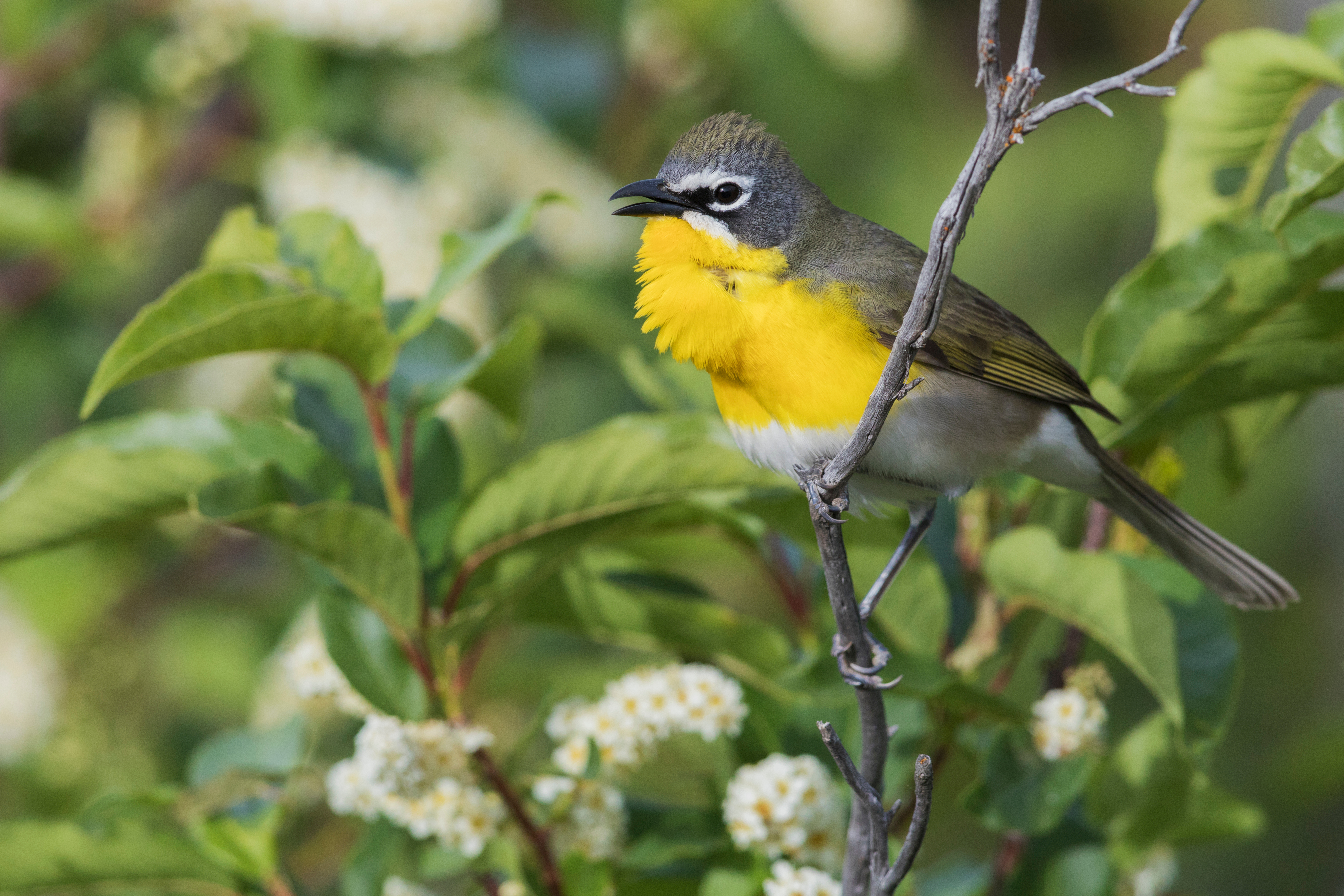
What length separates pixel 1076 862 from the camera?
1.85 metres

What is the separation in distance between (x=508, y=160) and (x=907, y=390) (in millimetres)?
2477

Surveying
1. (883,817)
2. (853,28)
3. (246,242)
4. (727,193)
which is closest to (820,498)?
(883,817)

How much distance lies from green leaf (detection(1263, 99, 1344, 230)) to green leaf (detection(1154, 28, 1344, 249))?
0.59 ft

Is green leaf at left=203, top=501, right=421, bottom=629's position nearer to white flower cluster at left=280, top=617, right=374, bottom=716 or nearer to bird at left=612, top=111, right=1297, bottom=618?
white flower cluster at left=280, top=617, right=374, bottom=716

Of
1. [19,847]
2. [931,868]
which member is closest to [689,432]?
[931,868]

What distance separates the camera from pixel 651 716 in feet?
5.78

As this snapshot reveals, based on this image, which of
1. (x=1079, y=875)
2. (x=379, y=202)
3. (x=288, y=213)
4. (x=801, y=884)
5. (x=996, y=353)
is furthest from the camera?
(x=379, y=202)

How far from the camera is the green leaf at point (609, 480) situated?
1.71 meters

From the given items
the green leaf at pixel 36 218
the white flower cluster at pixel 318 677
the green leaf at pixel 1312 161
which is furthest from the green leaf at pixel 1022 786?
the green leaf at pixel 36 218

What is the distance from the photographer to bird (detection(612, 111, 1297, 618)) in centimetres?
179

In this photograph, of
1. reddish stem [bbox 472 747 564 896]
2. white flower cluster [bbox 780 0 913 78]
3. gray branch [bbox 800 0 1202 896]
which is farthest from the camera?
white flower cluster [bbox 780 0 913 78]

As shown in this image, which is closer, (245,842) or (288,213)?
(245,842)

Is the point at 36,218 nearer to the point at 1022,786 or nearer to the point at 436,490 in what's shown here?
the point at 436,490

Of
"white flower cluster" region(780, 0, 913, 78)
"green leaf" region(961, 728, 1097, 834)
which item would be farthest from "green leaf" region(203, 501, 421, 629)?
"white flower cluster" region(780, 0, 913, 78)
